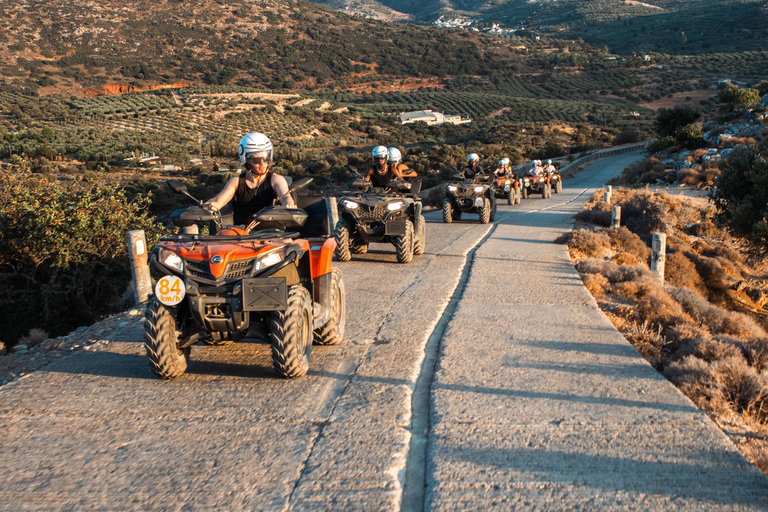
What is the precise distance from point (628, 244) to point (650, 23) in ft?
464

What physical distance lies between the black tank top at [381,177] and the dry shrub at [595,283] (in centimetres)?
419

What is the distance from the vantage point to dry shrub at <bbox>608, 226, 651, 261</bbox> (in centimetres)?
1346

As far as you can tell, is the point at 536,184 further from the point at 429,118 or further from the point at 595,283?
the point at 429,118

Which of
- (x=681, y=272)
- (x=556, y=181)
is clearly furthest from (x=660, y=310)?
(x=556, y=181)

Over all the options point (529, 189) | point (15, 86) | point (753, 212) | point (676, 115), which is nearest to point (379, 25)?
point (15, 86)

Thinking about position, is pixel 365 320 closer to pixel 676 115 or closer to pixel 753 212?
pixel 753 212

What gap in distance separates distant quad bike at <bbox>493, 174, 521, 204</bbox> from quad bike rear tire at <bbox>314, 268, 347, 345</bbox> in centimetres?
1805

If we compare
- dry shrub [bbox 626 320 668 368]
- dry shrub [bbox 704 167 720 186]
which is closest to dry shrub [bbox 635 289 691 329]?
dry shrub [bbox 626 320 668 368]

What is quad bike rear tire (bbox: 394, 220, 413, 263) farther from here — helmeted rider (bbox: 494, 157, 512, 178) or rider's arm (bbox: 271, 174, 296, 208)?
helmeted rider (bbox: 494, 157, 512, 178)

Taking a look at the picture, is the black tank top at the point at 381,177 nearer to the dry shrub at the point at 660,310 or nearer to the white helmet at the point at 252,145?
the dry shrub at the point at 660,310

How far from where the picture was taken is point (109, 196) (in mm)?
13086

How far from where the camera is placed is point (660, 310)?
7.33 metres

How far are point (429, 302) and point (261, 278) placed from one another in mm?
3530

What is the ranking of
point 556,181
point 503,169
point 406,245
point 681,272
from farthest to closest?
1. point 556,181
2. point 503,169
3. point 681,272
4. point 406,245
